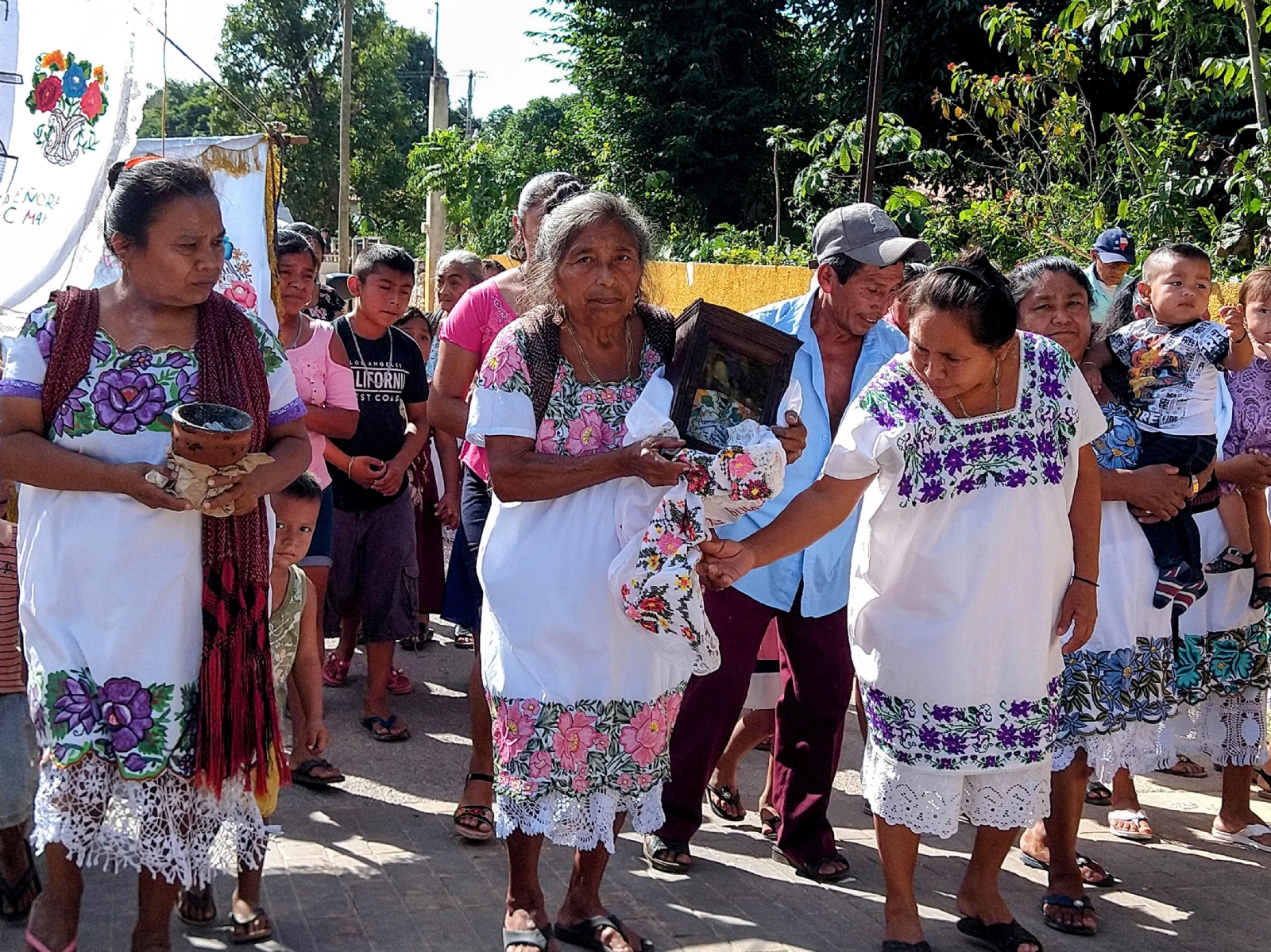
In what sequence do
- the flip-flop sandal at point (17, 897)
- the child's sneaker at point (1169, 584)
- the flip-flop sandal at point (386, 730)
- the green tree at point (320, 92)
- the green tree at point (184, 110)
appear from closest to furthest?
1. the flip-flop sandal at point (17, 897)
2. the child's sneaker at point (1169, 584)
3. the flip-flop sandal at point (386, 730)
4. the green tree at point (320, 92)
5. the green tree at point (184, 110)

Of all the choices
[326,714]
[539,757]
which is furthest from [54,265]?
[539,757]

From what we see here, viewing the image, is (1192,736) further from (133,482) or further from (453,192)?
(453,192)

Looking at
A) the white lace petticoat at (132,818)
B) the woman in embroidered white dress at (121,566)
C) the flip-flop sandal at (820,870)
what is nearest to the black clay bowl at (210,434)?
the woman in embroidered white dress at (121,566)

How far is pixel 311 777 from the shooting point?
4934 millimetres

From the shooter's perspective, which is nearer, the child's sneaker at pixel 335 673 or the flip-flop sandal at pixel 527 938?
the flip-flop sandal at pixel 527 938

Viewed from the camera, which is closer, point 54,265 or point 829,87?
point 54,265

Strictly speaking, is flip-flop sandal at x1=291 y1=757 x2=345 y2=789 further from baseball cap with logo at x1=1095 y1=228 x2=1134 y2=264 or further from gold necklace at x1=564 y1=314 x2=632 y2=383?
baseball cap with logo at x1=1095 y1=228 x2=1134 y2=264

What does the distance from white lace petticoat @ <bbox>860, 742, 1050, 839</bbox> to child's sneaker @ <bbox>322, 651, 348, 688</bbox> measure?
3.63m

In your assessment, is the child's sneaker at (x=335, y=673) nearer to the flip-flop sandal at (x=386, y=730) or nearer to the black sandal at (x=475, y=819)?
the flip-flop sandal at (x=386, y=730)

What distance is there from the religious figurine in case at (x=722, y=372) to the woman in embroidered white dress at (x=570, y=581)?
9 cm

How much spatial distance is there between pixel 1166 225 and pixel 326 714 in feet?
20.6

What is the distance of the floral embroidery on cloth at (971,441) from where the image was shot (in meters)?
3.56

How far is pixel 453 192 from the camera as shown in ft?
66.5

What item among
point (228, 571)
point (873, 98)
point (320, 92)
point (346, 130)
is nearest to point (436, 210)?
point (346, 130)
